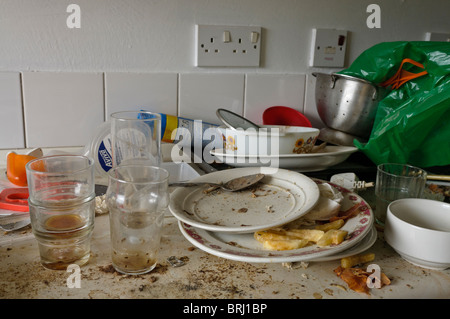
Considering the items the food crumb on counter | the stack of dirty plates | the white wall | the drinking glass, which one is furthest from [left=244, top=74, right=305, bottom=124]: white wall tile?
the drinking glass

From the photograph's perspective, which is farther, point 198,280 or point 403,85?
point 403,85

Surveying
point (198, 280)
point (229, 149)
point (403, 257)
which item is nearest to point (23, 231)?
point (198, 280)

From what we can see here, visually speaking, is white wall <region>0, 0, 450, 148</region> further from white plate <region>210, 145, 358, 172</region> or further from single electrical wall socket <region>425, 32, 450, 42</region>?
white plate <region>210, 145, 358, 172</region>

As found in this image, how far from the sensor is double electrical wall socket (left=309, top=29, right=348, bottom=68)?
1066mm

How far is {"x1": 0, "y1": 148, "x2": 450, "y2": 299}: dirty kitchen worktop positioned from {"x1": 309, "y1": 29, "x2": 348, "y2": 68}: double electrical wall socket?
0.65 metres

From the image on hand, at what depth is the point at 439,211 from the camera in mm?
591

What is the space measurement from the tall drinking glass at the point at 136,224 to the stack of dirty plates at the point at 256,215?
0.19ft

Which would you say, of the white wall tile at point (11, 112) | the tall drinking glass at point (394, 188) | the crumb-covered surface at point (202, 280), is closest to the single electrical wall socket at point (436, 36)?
the tall drinking glass at point (394, 188)

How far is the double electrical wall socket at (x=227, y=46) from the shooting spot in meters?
0.97

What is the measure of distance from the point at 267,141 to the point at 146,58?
378mm
